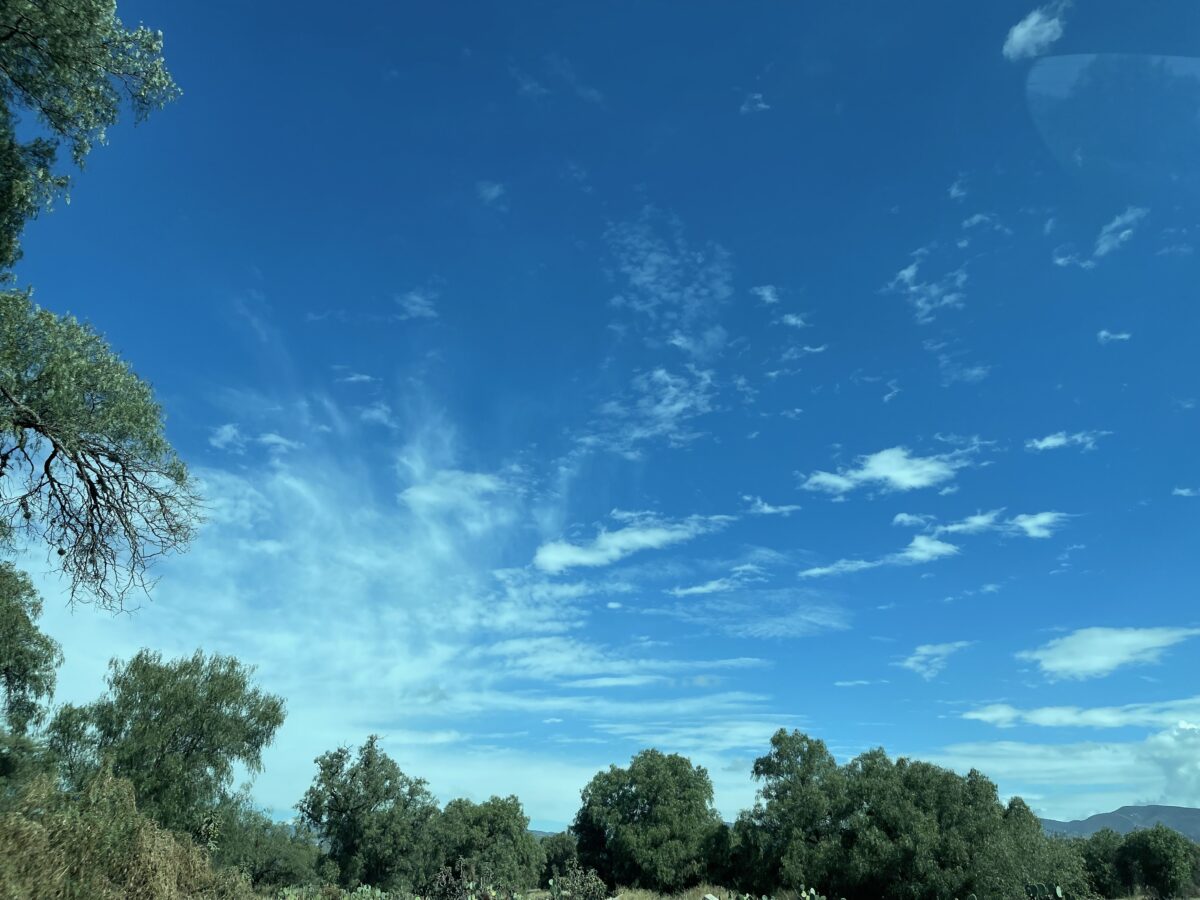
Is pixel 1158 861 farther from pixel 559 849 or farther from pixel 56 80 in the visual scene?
pixel 56 80

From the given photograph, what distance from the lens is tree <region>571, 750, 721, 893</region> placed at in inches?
2653

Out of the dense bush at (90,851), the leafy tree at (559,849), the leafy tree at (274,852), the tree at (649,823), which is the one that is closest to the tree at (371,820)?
the leafy tree at (274,852)

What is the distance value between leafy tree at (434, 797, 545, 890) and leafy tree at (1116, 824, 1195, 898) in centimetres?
5066

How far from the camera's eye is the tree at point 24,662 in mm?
30203

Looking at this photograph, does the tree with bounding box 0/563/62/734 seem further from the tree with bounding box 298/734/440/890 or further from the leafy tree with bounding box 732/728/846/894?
the leafy tree with bounding box 732/728/846/894

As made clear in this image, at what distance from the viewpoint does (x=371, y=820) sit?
2277 inches

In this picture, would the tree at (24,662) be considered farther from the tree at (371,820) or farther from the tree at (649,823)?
the tree at (649,823)

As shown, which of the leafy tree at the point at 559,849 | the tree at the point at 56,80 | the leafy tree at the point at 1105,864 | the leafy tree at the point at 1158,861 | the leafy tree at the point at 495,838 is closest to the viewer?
the tree at the point at 56,80

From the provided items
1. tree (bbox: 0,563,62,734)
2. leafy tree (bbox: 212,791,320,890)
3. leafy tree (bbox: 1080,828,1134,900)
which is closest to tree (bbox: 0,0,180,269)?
tree (bbox: 0,563,62,734)

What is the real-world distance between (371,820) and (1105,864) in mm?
60097

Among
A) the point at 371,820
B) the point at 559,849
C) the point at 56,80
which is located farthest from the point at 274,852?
the point at 56,80

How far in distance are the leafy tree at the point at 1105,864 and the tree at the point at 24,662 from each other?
71.4 metres

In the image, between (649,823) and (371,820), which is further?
(649,823)

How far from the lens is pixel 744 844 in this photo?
60.6 m
